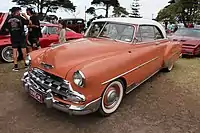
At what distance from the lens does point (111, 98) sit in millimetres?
3867

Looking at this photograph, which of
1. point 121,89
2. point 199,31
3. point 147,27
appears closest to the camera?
point 121,89

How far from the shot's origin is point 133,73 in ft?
14.1

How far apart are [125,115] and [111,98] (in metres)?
0.42

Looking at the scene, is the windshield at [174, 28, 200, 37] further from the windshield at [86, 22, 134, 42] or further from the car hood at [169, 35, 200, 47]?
the windshield at [86, 22, 134, 42]

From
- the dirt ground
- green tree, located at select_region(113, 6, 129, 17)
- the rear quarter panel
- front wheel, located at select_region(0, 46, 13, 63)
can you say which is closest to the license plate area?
the dirt ground

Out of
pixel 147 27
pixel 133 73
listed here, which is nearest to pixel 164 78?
pixel 147 27

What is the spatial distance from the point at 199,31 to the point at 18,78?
819cm

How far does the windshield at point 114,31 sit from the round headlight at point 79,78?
175 centimetres

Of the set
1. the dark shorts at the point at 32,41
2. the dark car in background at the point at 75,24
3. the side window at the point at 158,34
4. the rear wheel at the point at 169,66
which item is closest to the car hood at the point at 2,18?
the dark shorts at the point at 32,41

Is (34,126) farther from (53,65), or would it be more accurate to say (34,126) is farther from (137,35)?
(137,35)

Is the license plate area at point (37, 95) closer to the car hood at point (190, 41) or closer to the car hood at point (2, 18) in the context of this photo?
the car hood at point (2, 18)

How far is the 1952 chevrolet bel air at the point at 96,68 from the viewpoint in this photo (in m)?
Result: 3.38

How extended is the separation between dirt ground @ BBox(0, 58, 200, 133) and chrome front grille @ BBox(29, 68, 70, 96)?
0.53 meters

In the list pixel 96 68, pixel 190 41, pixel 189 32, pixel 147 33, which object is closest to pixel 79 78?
pixel 96 68
